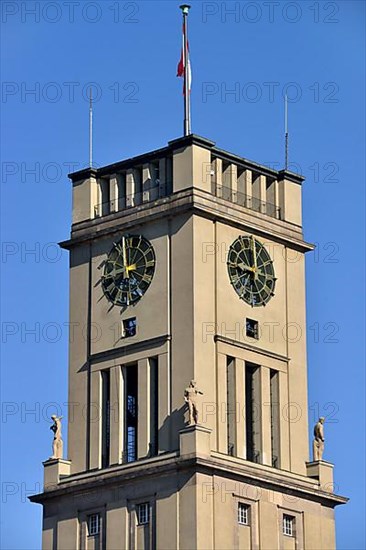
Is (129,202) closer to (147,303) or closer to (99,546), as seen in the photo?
(147,303)

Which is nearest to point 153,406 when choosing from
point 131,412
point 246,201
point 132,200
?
point 131,412

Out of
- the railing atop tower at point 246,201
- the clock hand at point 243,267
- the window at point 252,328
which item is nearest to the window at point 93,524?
the window at point 252,328

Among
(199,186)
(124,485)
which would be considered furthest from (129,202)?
(124,485)

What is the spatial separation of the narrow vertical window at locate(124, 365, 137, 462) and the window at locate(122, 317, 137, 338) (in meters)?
1.42

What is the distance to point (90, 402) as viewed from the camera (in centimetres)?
12762

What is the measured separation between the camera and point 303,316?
427ft

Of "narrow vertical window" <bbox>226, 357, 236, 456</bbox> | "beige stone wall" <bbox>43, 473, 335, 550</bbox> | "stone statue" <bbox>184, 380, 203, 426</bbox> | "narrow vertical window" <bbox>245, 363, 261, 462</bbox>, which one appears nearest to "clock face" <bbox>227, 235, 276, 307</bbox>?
"narrow vertical window" <bbox>245, 363, 261, 462</bbox>

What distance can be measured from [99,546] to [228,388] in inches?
343

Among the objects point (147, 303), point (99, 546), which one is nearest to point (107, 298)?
point (147, 303)

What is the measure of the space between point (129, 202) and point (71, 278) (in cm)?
452

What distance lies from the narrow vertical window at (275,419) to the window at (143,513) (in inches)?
247

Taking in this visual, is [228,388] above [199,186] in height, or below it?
below

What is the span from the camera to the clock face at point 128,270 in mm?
126812

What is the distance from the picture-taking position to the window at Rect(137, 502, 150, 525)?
4845 inches
